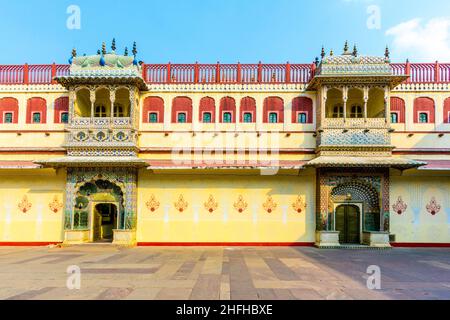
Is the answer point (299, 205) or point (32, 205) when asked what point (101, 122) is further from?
point (299, 205)

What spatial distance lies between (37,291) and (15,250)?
9.72m

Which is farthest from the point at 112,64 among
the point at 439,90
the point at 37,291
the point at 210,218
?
the point at 439,90

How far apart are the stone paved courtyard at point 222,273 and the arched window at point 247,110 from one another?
6.88m

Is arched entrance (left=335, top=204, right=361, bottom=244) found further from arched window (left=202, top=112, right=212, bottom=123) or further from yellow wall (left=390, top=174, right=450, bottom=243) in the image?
arched window (left=202, top=112, right=212, bottom=123)

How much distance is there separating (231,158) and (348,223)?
6.67m

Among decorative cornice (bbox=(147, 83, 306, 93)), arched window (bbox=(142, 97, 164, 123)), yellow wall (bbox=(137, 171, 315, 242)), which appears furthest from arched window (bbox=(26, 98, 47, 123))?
yellow wall (bbox=(137, 171, 315, 242))

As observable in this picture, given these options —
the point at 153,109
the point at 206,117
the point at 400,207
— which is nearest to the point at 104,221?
the point at 153,109

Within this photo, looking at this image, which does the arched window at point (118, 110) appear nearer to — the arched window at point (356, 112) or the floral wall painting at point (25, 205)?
the floral wall painting at point (25, 205)

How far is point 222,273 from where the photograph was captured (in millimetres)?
11406

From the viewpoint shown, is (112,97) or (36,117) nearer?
(112,97)

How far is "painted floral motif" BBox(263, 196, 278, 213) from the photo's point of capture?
19.2 m

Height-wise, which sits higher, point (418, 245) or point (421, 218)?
point (421, 218)

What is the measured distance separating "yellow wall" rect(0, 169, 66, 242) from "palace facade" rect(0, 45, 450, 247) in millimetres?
65

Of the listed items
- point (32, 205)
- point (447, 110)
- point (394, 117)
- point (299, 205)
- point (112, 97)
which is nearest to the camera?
point (112, 97)
